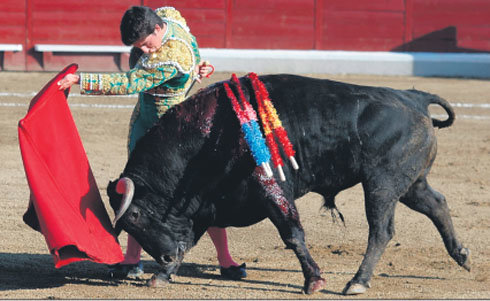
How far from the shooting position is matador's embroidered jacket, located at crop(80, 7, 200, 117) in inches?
147

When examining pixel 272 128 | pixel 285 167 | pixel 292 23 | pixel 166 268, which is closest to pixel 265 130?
pixel 272 128

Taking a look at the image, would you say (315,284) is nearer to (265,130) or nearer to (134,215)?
(265,130)

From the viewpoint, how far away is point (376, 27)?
491 inches

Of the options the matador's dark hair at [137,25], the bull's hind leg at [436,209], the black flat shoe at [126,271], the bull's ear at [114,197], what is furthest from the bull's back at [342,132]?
the black flat shoe at [126,271]

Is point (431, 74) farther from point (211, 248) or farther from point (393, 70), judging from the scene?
point (211, 248)

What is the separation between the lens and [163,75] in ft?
12.4

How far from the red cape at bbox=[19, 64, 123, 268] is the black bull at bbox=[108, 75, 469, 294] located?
133 millimetres

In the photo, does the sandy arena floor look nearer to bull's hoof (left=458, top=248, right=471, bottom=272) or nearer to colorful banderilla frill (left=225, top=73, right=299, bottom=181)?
→ bull's hoof (left=458, top=248, right=471, bottom=272)

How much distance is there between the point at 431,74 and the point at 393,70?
504 mm

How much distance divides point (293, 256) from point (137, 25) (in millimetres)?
1534

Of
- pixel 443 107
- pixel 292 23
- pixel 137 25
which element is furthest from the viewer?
pixel 292 23

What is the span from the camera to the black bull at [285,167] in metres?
3.79

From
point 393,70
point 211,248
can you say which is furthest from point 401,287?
point 393,70

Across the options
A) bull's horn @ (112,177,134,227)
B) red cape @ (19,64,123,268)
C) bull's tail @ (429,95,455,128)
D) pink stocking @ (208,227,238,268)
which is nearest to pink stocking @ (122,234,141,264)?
red cape @ (19,64,123,268)
